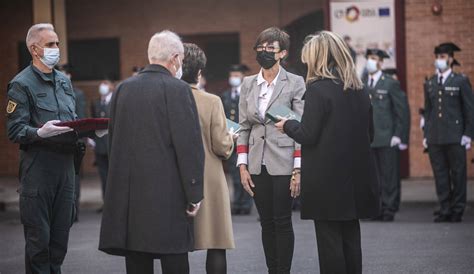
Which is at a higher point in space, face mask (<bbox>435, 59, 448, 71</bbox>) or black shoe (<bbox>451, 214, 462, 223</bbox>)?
face mask (<bbox>435, 59, 448, 71</bbox>)

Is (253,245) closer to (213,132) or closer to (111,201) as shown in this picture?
(213,132)

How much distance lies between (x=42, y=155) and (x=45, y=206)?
0.37m

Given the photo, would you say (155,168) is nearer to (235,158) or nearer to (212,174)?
(212,174)

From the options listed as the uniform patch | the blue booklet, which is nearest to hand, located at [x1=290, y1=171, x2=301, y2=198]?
the blue booklet

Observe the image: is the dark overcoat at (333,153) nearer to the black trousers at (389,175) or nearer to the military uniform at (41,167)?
the military uniform at (41,167)

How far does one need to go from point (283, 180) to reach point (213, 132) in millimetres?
1204

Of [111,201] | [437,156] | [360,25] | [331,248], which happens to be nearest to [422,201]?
[437,156]

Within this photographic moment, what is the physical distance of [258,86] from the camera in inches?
341

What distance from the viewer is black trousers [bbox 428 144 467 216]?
13.3 metres

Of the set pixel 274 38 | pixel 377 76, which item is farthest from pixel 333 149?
pixel 377 76

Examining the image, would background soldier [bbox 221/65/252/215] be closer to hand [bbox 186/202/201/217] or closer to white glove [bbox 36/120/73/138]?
white glove [bbox 36/120/73/138]

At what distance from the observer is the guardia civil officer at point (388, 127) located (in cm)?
1384

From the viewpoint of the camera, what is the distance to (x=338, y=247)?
24.3 ft

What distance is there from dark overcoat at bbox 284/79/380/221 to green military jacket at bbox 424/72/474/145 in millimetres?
6089
